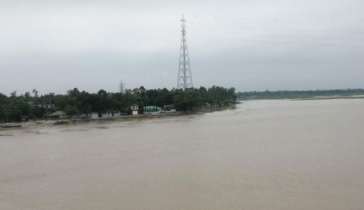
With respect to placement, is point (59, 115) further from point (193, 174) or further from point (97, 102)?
point (193, 174)

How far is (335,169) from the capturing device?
18.1ft

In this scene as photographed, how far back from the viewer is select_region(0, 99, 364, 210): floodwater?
4312 millimetres

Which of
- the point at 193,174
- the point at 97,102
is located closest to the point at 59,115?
the point at 97,102

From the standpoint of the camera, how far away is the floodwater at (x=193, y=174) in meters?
4.31

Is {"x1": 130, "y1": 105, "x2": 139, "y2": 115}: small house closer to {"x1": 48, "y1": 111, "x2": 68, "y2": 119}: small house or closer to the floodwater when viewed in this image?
{"x1": 48, "y1": 111, "x2": 68, "y2": 119}: small house

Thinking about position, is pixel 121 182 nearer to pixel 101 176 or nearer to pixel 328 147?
pixel 101 176

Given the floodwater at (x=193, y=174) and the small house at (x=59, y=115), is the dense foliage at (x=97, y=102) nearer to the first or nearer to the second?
the small house at (x=59, y=115)

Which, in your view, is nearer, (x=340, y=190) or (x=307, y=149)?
(x=340, y=190)

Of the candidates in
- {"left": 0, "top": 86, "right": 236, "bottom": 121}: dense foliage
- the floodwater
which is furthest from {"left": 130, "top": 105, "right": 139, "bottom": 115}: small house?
the floodwater

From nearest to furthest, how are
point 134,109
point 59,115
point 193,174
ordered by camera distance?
1. point 193,174
2. point 59,115
3. point 134,109

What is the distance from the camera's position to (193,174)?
18.4 feet

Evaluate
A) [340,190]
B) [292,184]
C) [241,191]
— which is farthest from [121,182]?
[340,190]

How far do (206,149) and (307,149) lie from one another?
2.23 metres

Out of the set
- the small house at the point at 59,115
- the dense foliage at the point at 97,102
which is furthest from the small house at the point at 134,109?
the small house at the point at 59,115
